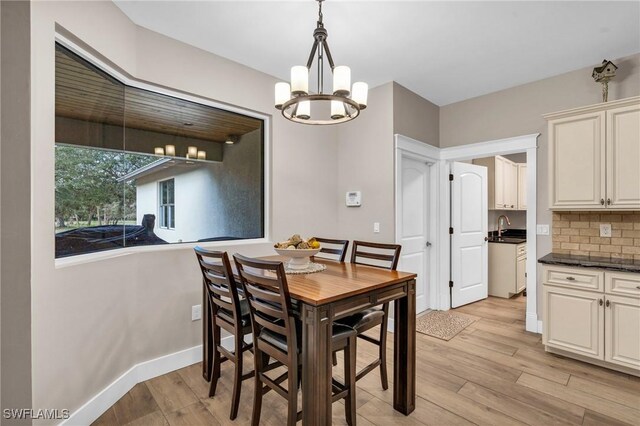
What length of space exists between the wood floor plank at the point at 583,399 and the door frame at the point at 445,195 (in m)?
1.18

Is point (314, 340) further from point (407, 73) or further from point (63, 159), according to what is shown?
point (407, 73)

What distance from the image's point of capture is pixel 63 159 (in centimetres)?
193

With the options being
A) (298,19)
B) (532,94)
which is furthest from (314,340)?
(532,94)

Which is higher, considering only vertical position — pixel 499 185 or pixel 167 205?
pixel 499 185

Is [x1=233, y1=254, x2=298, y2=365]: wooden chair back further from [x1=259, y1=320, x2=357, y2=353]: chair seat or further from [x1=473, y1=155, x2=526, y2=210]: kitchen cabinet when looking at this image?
[x1=473, y1=155, x2=526, y2=210]: kitchen cabinet

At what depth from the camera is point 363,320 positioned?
1.99 m

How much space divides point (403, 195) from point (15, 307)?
137 inches

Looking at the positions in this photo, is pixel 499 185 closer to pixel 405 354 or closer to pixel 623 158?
pixel 623 158

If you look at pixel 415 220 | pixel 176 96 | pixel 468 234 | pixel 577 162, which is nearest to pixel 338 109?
pixel 176 96

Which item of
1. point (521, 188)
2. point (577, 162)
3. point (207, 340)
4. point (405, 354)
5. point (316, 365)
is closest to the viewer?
point (316, 365)

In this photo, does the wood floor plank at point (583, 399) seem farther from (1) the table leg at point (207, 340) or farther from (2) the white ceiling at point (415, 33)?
(2) the white ceiling at point (415, 33)

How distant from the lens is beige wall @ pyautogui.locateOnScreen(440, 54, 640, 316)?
2959 millimetres

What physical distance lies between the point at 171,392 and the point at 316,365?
1.44 metres

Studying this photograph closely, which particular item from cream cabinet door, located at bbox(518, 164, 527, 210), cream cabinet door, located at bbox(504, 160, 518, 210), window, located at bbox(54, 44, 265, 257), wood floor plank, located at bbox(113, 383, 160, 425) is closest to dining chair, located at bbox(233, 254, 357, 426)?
wood floor plank, located at bbox(113, 383, 160, 425)
